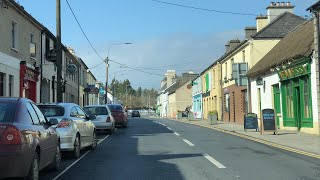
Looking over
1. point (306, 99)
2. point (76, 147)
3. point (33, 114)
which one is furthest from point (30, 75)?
point (33, 114)

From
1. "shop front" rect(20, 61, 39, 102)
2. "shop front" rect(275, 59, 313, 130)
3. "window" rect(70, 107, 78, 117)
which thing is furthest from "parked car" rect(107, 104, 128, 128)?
"window" rect(70, 107, 78, 117)

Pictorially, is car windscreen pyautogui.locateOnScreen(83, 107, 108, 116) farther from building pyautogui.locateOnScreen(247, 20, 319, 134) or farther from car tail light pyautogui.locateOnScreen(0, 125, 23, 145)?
car tail light pyautogui.locateOnScreen(0, 125, 23, 145)

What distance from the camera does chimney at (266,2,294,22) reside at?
36.1m

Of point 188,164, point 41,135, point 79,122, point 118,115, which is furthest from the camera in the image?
point 118,115

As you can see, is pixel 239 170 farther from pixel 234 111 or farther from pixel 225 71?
pixel 225 71

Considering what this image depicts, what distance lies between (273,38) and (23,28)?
60.4ft

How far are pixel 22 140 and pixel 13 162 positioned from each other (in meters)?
0.38

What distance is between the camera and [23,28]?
2430 centimetres

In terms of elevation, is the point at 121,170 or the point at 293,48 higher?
the point at 293,48

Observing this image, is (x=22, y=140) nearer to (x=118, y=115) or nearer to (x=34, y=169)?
(x=34, y=169)

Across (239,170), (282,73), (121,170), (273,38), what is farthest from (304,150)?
(273,38)

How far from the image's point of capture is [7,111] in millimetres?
7707

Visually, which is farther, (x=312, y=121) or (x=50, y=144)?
(x=312, y=121)

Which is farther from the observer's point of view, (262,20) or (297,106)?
(262,20)
